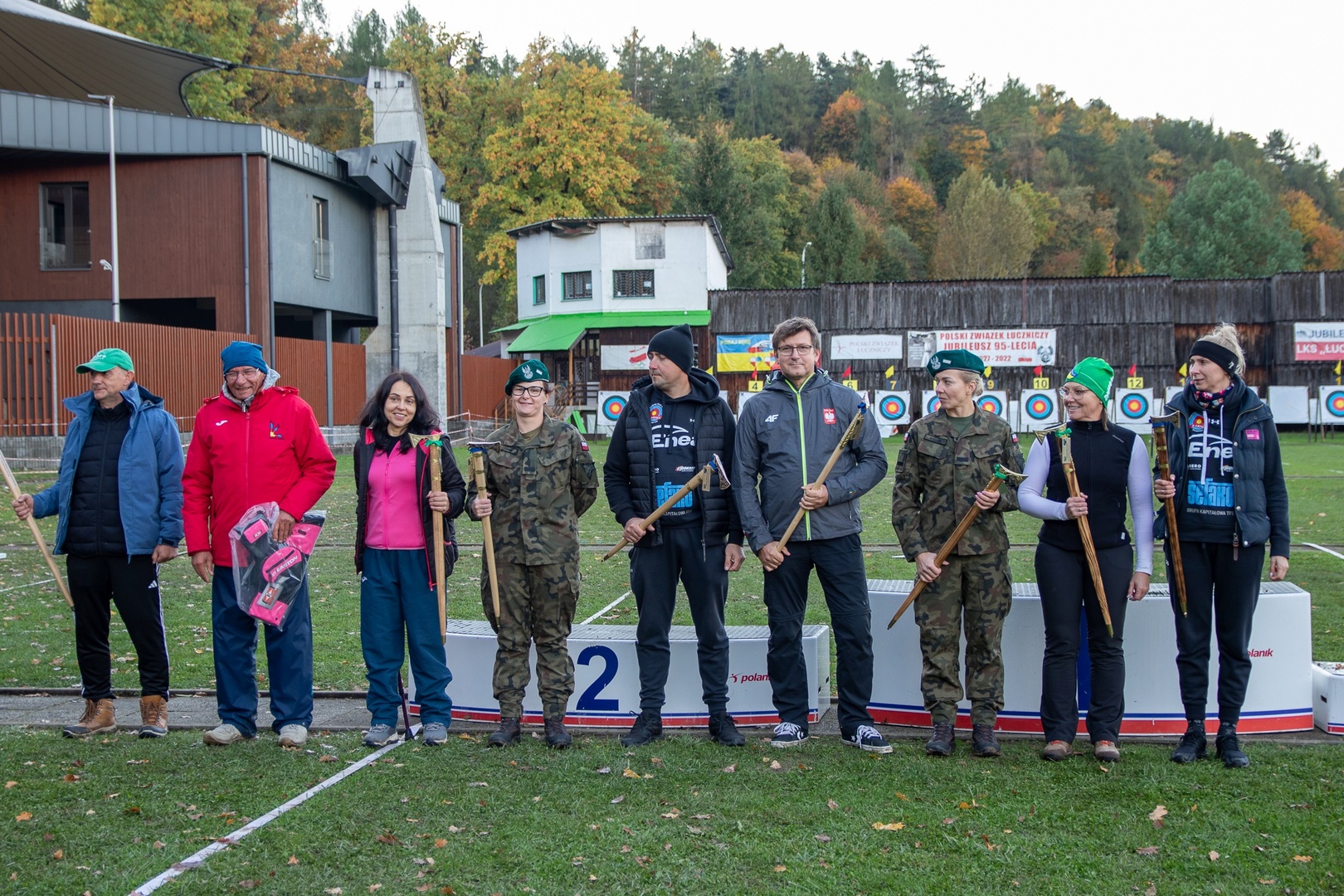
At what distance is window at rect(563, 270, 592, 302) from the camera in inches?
1763

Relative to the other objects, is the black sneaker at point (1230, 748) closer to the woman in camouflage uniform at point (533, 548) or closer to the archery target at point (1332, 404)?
the woman in camouflage uniform at point (533, 548)

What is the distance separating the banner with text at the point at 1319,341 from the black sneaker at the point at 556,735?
1641 inches

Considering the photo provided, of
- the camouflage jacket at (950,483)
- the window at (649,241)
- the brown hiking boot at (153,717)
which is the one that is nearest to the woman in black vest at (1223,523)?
the camouflage jacket at (950,483)

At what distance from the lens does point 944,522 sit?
575 centimetres

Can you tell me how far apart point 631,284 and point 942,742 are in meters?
39.6

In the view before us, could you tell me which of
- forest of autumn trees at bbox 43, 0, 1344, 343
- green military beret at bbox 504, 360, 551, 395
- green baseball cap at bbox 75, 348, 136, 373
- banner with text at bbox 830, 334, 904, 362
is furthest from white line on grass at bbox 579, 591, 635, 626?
forest of autumn trees at bbox 43, 0, 1344, 343

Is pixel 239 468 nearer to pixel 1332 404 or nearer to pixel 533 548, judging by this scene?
pixel 533 548

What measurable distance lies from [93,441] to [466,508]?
6.76 feet

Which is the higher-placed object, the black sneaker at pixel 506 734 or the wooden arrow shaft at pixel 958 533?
the wooden arrow shaft at pixel 958 533

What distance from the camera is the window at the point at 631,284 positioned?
44125 millimetres

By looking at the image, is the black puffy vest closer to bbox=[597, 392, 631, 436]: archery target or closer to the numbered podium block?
the numbered podium block

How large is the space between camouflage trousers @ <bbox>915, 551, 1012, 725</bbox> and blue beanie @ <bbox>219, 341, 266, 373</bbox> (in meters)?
3.70

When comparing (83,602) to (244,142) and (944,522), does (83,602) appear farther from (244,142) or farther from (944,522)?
(244,142)

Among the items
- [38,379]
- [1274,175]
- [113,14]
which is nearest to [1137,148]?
[1274,175]
